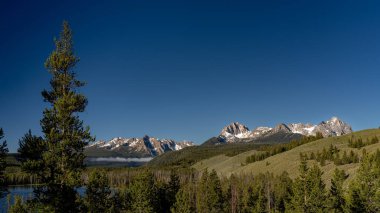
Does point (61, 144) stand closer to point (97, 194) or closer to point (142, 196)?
point (97, 194)

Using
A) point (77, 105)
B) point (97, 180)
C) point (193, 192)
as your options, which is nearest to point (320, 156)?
point (193, 192)

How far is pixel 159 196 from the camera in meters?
96.1

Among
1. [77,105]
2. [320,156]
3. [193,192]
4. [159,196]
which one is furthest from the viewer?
[320,156]

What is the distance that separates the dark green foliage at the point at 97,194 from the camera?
192ft

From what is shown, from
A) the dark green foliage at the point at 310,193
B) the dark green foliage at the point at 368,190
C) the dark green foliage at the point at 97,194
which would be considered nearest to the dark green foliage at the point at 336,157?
the dark green foliage at the point at 368,190

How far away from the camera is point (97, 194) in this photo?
59531 mm

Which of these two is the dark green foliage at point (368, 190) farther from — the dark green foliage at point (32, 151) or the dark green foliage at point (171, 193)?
the dark green foliage at point (32, 151)

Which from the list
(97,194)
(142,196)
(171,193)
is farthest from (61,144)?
(171,193)

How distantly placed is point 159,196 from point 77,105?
72695 millimetres

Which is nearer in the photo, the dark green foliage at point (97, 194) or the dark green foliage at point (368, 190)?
the dark green foliage at point (97, 194)

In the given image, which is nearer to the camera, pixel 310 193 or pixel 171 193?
pixel 310 193

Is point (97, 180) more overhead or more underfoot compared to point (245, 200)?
more overhead

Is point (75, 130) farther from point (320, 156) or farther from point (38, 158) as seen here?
point (320, 156)

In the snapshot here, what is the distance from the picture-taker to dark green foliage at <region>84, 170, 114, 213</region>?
58500 millimetres
